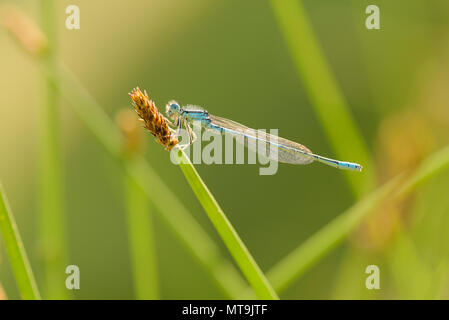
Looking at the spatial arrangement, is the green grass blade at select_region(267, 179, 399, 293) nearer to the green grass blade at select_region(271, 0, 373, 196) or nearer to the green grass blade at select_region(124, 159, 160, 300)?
the green grass blade at select_region(124, 159, 160, 300)

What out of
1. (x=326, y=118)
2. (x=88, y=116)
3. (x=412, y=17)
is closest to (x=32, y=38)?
(x=88, y=116)

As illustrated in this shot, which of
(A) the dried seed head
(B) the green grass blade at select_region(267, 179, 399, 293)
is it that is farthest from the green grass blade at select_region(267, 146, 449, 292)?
(A) the dried seed head

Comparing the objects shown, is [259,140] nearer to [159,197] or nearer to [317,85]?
[317,85]

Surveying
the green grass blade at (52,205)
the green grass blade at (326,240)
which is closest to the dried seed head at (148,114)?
the green grass blade at (326,240)

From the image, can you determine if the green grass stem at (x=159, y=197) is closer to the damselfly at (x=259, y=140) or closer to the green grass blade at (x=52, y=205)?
the green grass blade at (x=52, y=205)
